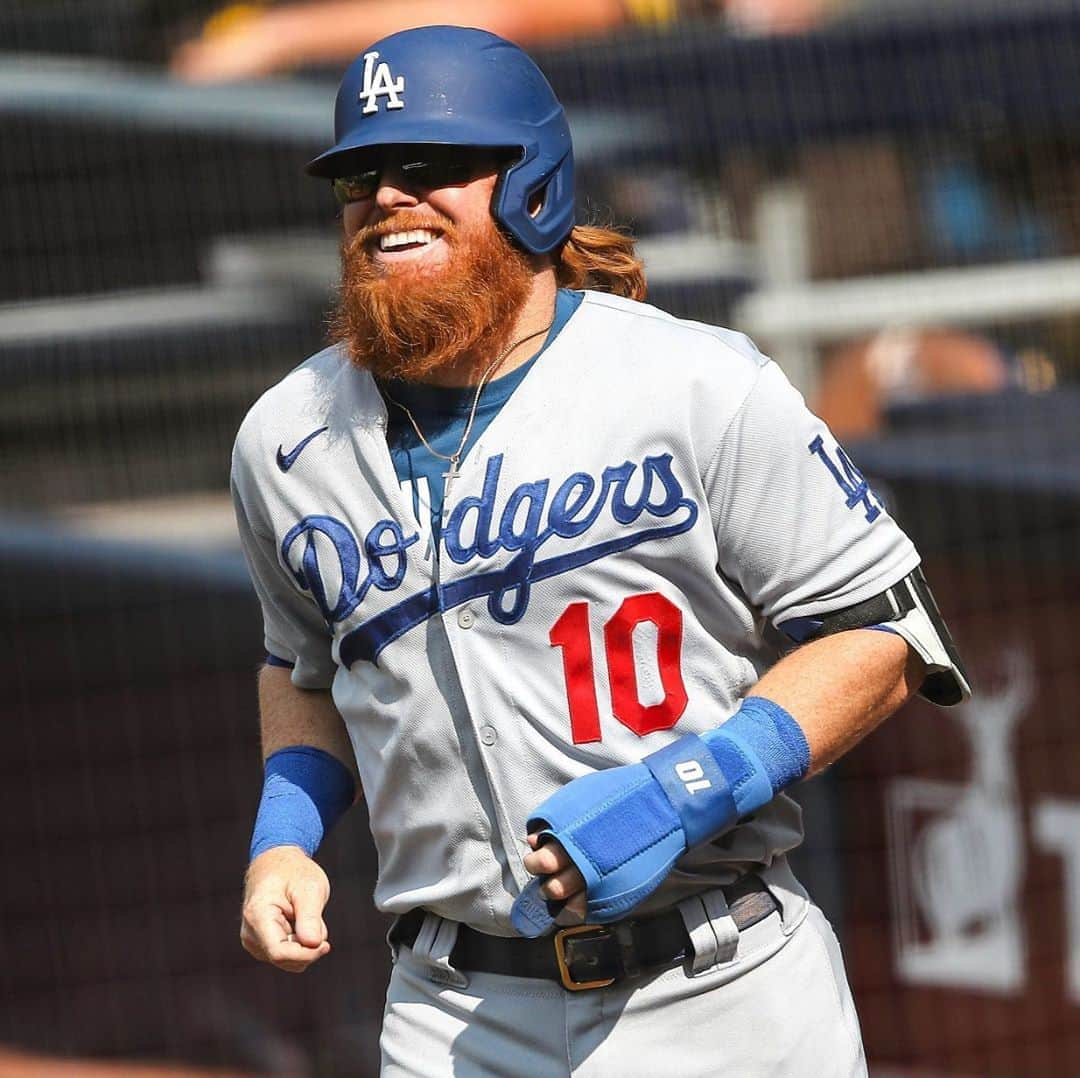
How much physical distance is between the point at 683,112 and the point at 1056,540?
1.54 meters

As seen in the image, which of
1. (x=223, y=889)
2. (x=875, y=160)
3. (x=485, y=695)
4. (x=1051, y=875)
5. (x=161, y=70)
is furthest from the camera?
(x=161, y=70)

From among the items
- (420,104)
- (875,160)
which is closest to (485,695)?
(420,104)

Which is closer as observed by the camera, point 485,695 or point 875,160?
point 485,695

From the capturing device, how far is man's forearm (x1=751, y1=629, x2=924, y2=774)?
76.3 inches

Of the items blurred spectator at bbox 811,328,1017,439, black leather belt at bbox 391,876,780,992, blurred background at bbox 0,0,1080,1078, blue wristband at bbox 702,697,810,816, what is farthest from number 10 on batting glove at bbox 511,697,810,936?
blurred spectator at bbox 811,328,1017,439

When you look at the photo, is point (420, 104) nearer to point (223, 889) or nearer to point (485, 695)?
point (485, 695)

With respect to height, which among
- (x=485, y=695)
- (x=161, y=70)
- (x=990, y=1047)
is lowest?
(x=990, y=1047)

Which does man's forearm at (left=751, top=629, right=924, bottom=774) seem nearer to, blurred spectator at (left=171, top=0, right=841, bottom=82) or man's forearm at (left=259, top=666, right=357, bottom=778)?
man's forearm at (left=259, top=666, right=357, bottom=778)

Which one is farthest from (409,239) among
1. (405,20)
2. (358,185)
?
(405,20)

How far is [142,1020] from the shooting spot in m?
4.68

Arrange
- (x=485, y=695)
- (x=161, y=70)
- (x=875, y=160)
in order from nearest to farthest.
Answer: (x=485, y=695) < (x=875, y=160) < (x=161, y=70)

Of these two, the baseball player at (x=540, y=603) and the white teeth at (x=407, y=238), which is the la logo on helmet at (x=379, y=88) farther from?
the white teeth at (x=407, y=238)

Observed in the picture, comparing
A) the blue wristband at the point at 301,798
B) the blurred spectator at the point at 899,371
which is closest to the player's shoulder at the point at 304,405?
the blue wristband at the point at 301,798

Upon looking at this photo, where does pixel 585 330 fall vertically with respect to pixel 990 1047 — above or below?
above
